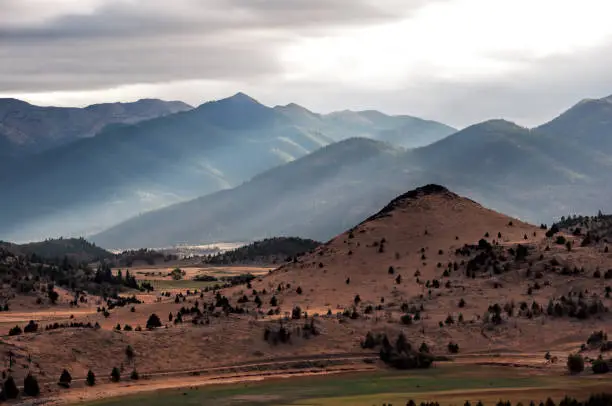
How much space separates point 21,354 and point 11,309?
4203cm

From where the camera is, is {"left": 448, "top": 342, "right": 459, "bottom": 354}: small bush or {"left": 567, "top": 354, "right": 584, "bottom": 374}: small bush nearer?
{"left": 567, "top": 354, "right": 584, "bottom": 374}: small bush

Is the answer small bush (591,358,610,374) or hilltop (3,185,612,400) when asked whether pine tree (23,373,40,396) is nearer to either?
hilltop (3,185,612,400)

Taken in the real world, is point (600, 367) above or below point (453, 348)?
below

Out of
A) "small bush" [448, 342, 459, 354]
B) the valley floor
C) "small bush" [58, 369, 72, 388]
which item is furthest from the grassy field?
"small bush" [448, 342, 459, 354]

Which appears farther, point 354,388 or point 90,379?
point 90,379

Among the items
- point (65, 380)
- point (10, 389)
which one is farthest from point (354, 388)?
point (10, 389)

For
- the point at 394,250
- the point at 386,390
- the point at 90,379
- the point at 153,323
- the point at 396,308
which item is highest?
the point at 394,250

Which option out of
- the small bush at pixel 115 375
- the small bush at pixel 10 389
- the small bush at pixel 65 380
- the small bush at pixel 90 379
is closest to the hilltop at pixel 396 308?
the small bush at pixel 115 375

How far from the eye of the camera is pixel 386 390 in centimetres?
6375

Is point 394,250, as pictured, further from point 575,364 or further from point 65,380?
point 65,380

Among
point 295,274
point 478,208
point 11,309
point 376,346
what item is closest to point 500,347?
point 376,346

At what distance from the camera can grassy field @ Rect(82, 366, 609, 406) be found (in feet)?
198

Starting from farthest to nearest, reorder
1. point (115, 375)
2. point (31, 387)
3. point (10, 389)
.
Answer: point (115, 375)
point (31, 387)
point (10, 389)

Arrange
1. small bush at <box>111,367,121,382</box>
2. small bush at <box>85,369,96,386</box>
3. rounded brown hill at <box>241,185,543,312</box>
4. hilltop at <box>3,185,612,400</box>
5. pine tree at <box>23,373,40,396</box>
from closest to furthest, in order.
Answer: pine tree at <box>23,373,40,396</box>
small bush at <box>85,369,96,386</box>
small bush at <box>111,367,121,382</box>
hilltop at <box>3,185,612,400</box>
rounded brown hill at <box>241,185,543,312</box>
